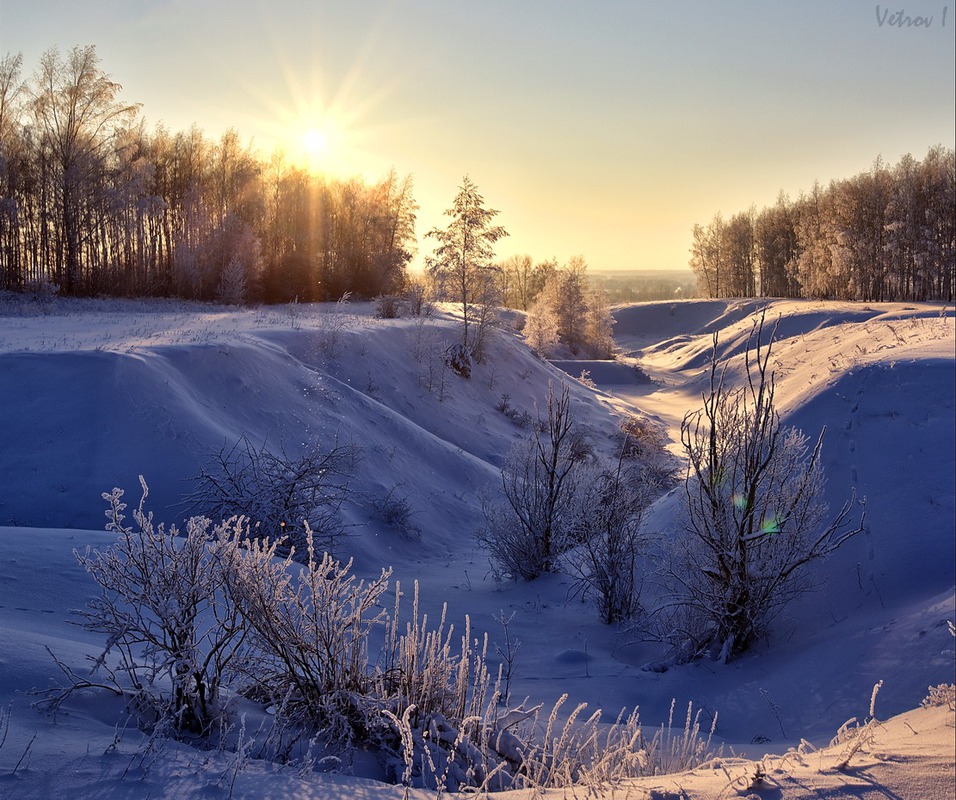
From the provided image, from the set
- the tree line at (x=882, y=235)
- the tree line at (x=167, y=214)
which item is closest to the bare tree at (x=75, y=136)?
the tree line at (x=167, y=214)

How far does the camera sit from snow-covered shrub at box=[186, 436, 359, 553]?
9.25 m

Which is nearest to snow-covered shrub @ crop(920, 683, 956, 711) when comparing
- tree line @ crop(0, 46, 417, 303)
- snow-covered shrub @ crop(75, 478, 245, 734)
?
snow-covered shrub @ crop(75, 478, 245, 734)

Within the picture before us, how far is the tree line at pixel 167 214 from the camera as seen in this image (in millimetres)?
30562

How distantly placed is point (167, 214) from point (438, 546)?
36.1m

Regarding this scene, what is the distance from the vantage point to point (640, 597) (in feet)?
28.4

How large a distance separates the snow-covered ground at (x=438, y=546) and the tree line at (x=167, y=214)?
1394cm

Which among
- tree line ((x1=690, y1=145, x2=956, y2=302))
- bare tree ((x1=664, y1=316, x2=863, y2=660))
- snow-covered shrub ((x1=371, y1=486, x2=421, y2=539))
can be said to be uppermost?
tree line ((x1=690, y1=145, x2=956, y2=302))

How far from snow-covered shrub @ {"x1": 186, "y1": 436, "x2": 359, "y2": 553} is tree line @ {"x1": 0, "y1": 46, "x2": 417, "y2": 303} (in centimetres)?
2431

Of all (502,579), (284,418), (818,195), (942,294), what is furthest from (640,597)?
(818,195)

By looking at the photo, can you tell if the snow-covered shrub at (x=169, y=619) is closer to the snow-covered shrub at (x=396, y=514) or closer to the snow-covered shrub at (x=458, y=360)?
the snow-covered shrub at (x=396, y=514)

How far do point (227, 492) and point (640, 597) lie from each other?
17.9ft

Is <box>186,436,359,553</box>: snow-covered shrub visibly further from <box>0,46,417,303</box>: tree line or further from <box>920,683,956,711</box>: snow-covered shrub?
<box>0,46,417,303</box>: tree line

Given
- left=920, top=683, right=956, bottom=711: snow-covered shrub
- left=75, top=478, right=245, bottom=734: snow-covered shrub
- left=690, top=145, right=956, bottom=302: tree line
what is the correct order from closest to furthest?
→ left=920, top=683, right=956, bottom=711: snow-covered shrub → left=75, top=478, right=245, bottom=734: snow-covered shrub → left=690, top=145, right=956, bottom=302: tree line

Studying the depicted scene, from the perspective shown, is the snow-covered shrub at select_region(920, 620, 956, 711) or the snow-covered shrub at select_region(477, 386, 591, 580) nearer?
the snow-covered shrub at select_region(920, 620, 956, 711)
